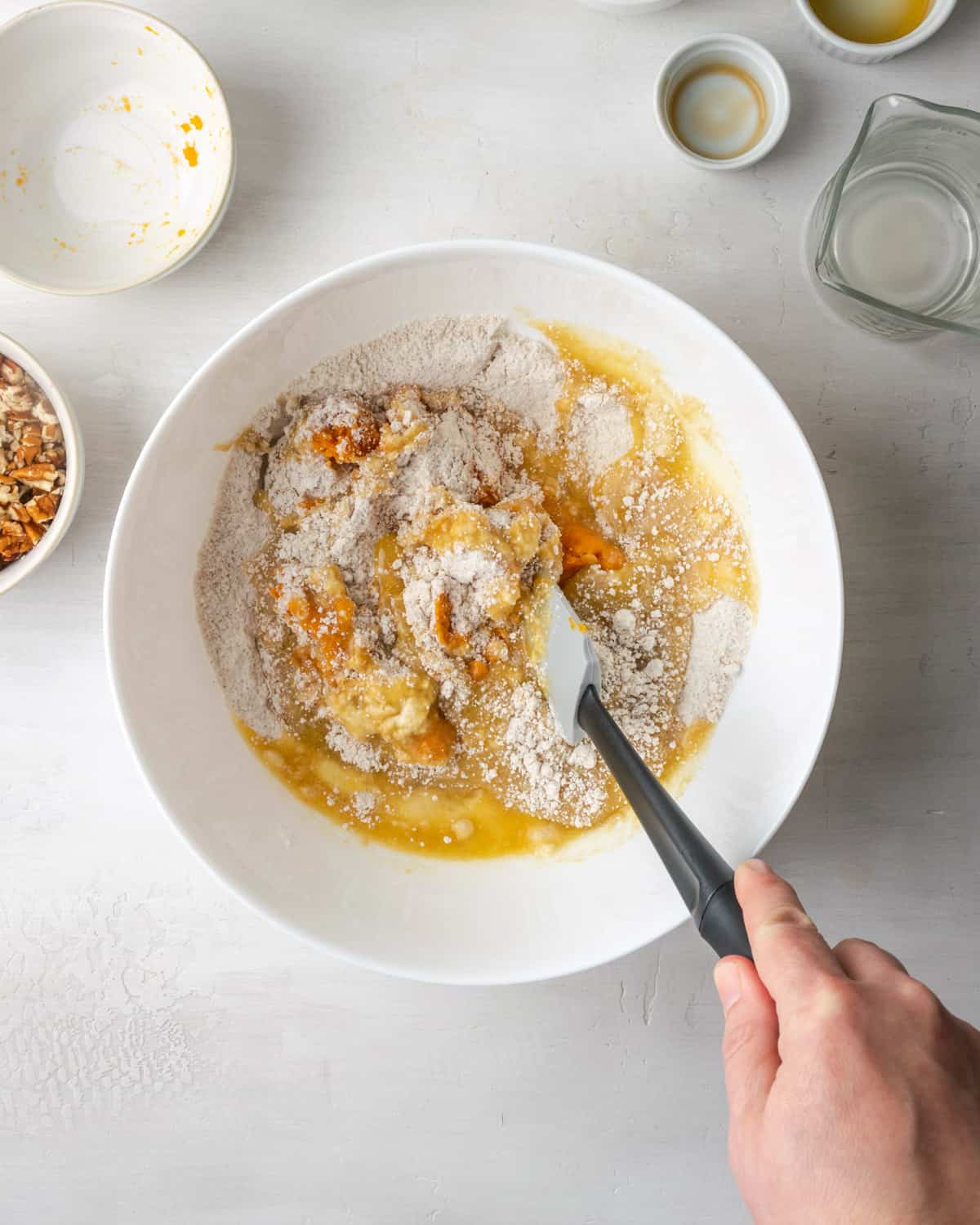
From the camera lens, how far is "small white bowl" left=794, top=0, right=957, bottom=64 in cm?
161

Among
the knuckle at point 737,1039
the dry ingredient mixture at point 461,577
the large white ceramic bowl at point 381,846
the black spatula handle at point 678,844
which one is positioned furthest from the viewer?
the dry ingredient mixture at point 461,577

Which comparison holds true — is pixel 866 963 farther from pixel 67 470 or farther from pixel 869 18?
pixel 869 18

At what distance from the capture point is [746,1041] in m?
1.09

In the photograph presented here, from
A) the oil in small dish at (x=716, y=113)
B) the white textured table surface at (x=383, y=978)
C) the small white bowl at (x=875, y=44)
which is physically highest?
the small white bowl at (x=875, y=44)

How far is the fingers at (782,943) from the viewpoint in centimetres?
106

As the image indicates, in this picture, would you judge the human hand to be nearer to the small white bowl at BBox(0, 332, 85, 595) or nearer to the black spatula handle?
the black spatula handle

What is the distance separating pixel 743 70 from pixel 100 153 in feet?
3.92

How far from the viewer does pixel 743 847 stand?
148cm

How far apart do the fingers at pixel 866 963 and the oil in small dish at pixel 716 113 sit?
135 cm

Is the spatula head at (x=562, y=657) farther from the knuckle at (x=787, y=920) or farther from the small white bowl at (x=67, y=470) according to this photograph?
the small white bowl at (x=67, y=470)

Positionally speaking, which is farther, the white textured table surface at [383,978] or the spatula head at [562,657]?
the white textured table surface at [383,978]

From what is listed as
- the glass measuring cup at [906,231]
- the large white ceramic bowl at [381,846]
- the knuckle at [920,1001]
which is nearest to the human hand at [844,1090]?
the knuckle at [920,1001]

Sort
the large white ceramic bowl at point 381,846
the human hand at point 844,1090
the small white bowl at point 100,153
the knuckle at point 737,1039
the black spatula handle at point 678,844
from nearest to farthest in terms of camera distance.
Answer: the human hand at point 844,1090 < the knuckle at point 737,1039 < the black spatula handle at point 678,844 < the large white ceramic bowl at point 381,846 < the small white bowl at point 100,153

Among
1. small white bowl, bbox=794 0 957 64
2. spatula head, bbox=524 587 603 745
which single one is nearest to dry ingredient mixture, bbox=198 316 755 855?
spatula head, bbox=524 587 603 745
